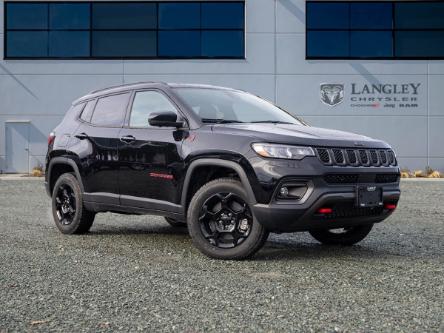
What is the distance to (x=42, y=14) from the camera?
24.9m

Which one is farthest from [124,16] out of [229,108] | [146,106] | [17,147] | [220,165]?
[220,165]

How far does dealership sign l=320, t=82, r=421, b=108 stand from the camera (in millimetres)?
23469

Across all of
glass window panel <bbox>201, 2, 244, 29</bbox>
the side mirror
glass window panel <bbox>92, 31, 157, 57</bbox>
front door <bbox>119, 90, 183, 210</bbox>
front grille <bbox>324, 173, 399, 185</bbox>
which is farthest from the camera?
glass window panel <bbox>92, 31, 157, 57</bbox>

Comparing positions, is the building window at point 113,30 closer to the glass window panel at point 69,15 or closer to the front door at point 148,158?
the glass window panel at point 69,15

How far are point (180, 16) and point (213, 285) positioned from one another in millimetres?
21534

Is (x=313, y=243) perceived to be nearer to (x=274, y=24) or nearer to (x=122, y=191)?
(x=122, y=191)

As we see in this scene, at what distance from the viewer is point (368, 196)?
5398 mm

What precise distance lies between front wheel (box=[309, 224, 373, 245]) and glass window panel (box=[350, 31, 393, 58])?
18.9 metres

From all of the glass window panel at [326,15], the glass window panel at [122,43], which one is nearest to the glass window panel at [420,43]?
the glass window panel at [326,15]

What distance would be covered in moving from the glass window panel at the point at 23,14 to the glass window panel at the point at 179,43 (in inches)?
211

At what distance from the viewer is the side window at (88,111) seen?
7.33 metres

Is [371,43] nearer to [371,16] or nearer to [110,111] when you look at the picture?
[371,16]

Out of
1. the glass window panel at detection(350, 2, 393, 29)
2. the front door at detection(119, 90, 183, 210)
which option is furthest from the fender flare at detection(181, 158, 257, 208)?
the glass window panel at detection(350, 2, 393, 29)

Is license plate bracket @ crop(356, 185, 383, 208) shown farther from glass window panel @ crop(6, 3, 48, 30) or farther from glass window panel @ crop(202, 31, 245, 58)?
glass window panel @ crop(6, 3, 48, 30)
